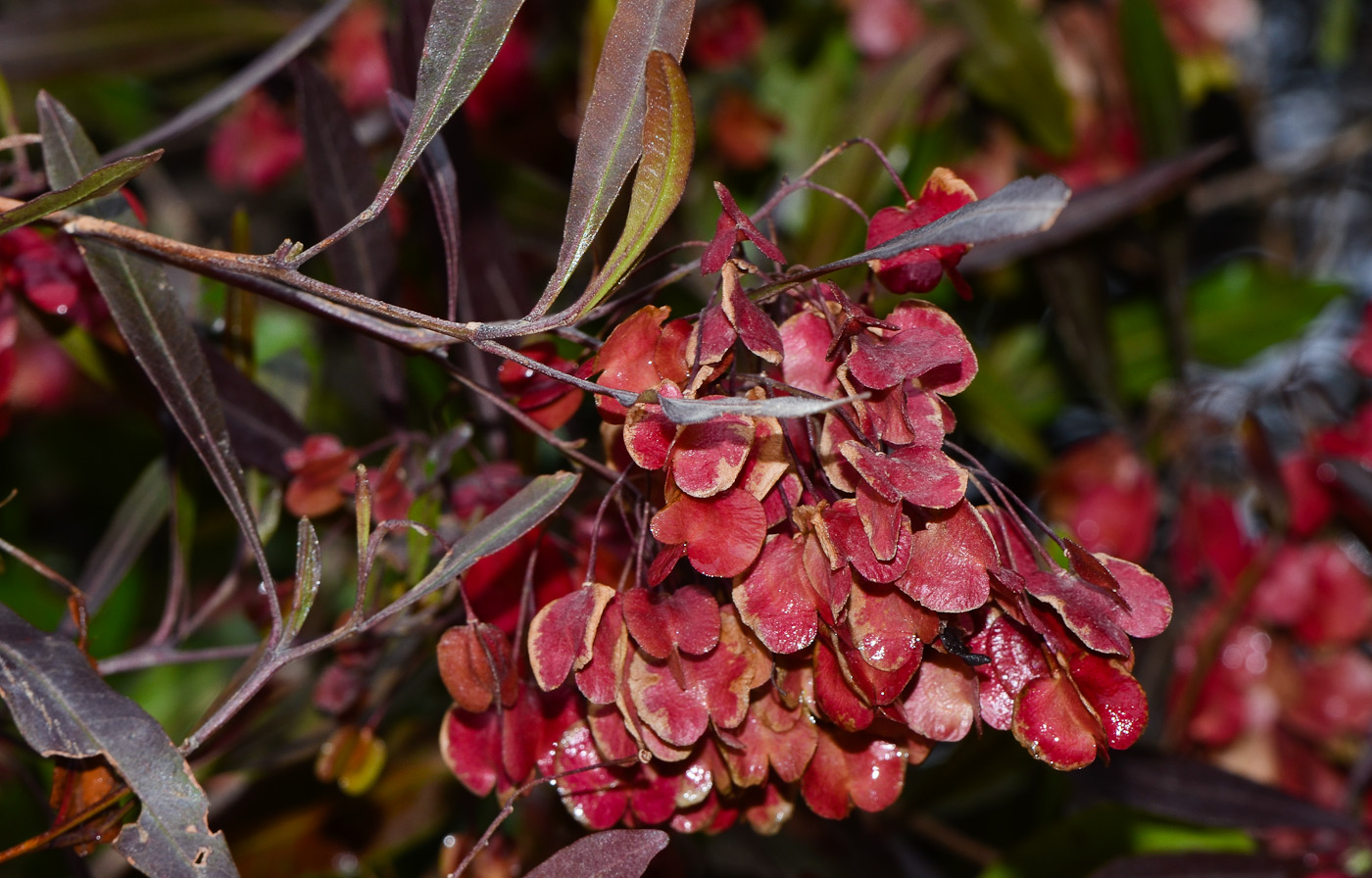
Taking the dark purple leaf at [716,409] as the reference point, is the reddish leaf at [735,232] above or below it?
above

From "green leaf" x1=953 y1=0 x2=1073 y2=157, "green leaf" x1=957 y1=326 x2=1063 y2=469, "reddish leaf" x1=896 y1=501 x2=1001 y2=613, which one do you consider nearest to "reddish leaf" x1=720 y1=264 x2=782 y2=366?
"reddish leaf" x1=896 y1=501 x2=1001 y2=613

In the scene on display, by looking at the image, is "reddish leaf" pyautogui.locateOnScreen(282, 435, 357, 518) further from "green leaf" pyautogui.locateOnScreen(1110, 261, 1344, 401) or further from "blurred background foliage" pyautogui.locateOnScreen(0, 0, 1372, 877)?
"green leaf" pyautogui.locateOnScreen(1110, 261, 1344, 401)

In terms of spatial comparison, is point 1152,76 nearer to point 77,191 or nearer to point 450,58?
point 450,58

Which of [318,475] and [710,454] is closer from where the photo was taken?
[710,454]

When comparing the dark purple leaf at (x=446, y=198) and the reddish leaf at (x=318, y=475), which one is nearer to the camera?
the dark purple leaf at (x=446, y=198)

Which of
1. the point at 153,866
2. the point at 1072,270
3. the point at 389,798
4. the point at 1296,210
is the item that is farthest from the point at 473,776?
the point at 1296,210

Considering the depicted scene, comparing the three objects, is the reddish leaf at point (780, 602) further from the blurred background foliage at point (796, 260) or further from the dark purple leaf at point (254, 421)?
the dark purple leaf at point (254, 421)

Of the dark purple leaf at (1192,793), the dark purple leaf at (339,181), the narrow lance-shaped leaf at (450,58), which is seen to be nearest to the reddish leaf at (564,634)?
the narrow lance-shaped leaf at (450,58)


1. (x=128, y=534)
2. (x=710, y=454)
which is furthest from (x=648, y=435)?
(x=128, y=534)
